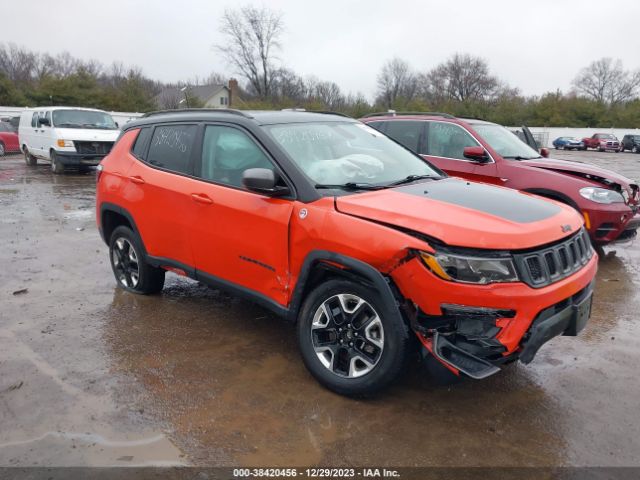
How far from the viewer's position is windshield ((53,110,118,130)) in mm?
15523

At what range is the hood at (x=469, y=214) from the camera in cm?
289

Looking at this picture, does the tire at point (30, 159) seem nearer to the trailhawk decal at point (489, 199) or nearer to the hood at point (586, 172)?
the hood at point (586, 172)

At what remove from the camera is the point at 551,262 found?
3055 mm

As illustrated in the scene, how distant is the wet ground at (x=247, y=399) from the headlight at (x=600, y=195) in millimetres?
1509

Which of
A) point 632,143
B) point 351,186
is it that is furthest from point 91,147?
point 632,143

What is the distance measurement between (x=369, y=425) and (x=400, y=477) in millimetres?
450

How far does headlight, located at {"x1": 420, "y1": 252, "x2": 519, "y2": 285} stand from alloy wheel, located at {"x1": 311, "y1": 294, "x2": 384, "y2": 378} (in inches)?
20.4

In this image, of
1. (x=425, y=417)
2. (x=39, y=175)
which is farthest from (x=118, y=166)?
(x=39, y=175)

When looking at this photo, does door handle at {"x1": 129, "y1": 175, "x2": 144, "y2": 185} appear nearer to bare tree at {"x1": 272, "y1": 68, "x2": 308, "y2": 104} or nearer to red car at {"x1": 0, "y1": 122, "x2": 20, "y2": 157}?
red car at {"x1": 0, "y1": 122, "x2": 20, "y2": 157}

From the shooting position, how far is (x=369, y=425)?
10.1 ft

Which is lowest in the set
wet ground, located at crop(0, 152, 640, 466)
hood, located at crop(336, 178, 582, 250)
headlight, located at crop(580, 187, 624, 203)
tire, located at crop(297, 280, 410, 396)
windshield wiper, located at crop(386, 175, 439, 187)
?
wet ground, located at crop(0, 152, 640, 466)

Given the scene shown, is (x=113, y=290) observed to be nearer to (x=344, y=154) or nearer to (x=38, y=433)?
(x=38, y=433)

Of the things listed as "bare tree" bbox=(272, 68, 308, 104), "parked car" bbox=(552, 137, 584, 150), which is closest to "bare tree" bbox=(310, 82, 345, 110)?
"bare tree" bbox=(272, 68, 308, 104)

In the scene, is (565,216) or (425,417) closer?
(425,417)
